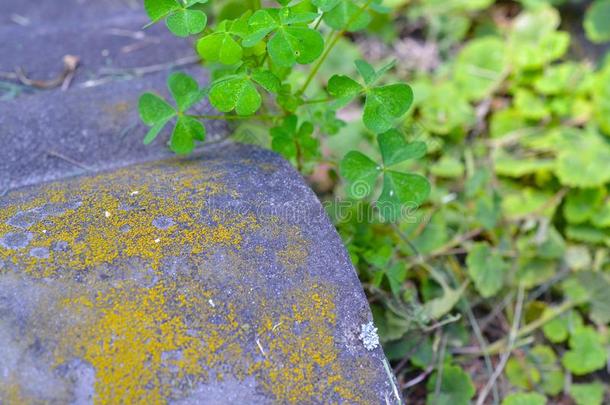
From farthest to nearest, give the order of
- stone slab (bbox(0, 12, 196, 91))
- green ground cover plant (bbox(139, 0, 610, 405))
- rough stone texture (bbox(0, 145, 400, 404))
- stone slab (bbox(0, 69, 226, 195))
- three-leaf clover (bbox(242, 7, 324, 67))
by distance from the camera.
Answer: stone slab (bbox(0, 12, 196, 91)) < stone slab (bbox(0, 69, 226, 195)) < green ground cover plant (bbox(139, 0, 610, 405)) < three-leaf clover (bbox(242, 7, 324, 67)) < rough stone texture (bbox(0, 145, 400, 404))

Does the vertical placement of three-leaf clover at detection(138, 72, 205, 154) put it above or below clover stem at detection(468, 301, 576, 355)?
above

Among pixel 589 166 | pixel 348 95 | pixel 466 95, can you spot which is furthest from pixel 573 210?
pixel 348 95

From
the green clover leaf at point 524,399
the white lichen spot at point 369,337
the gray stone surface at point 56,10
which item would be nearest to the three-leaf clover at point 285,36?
the white lichen spot at point 369,337

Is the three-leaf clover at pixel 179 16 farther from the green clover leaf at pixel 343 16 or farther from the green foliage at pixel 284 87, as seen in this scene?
the green clover leaf at pixel 343 16

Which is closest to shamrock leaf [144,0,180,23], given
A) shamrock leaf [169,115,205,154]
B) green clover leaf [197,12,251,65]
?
green clover leaf [197,12,251,65]

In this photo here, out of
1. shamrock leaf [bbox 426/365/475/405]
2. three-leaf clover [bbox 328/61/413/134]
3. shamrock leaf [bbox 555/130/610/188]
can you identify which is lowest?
shamrock leaf [bbox 426/365/475/405]

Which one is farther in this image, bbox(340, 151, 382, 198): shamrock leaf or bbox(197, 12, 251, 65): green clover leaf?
bbox(340, 151, 382, 198): shamrock leaf

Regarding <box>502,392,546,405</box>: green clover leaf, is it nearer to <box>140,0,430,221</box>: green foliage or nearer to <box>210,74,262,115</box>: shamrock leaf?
<box>140,0,430,221</box>: green foliage

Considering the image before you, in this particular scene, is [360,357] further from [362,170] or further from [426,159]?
[426,159]
